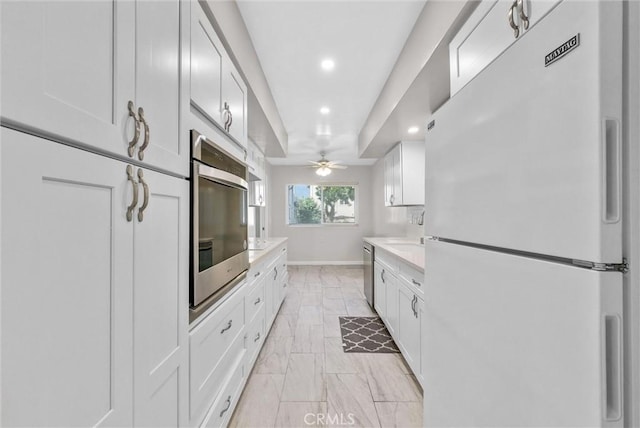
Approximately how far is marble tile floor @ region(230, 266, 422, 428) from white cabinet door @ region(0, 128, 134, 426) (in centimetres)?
127

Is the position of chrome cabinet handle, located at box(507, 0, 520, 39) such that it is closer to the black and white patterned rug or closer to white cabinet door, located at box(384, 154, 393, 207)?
the black and white patterned rug

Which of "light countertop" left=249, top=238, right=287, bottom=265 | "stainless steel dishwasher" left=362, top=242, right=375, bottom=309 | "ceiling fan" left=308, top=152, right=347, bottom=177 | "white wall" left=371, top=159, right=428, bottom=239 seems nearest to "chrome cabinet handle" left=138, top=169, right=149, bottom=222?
Answer: "light countertop" left=249, top=238, right=287, bottom=265

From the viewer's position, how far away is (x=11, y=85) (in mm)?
452

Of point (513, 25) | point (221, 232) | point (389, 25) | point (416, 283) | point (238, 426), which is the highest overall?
point (389, 25)

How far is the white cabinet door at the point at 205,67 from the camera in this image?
46.0 inches

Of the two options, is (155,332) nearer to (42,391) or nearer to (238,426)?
(42,391)

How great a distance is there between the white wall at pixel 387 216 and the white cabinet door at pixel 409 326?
6.74 ft

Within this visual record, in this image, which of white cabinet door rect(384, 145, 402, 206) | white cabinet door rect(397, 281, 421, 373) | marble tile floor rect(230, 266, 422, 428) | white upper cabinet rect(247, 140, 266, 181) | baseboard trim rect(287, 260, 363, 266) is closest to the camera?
marble tile floor rect(230, 266, 422, 428)

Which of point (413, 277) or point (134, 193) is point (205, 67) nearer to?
point (134, 193)

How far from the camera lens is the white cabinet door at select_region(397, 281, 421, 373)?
1947 mm

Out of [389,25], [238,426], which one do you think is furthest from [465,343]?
[389,25]

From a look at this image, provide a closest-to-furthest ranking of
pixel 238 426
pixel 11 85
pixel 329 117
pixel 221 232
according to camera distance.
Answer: pixel 11 85 → pixel 221 232 → pixel 238 426 → pixel 329 117

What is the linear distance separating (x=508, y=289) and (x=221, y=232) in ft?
4.06
